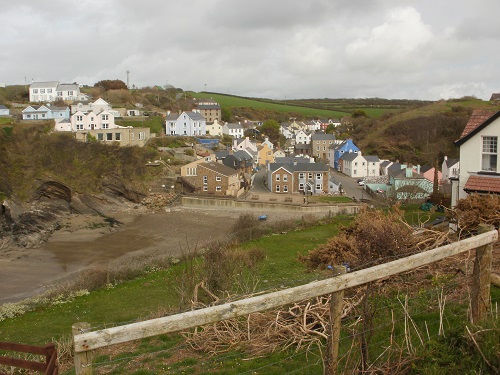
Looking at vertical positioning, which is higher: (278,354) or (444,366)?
Answer: (444,366)

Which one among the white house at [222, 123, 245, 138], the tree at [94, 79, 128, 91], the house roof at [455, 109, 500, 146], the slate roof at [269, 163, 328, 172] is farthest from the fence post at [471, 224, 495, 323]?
the tree at [94, 79, 128, 91]

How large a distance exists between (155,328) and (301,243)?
1065 inches

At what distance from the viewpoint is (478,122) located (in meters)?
17.6

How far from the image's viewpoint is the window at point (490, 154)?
679 inches

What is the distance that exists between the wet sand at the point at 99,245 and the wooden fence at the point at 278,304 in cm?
1667

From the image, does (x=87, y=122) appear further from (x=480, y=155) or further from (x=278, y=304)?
(x=278, y=304)

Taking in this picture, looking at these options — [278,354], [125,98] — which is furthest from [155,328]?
[125,98]

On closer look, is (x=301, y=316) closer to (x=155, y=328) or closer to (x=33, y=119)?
(x=155, y=328)

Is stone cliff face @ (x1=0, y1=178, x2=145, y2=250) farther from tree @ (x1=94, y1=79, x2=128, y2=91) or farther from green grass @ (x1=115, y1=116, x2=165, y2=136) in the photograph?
tree @ (x1=94, y1=79, x2=128, y2=91)

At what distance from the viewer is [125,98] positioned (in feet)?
322

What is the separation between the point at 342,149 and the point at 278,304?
73.4 metres

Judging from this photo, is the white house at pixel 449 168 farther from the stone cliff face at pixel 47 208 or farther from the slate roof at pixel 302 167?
the stone cliff face at pixel 47 208

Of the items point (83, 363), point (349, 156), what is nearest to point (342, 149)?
point (349, 156)

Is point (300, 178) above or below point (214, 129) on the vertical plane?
below
